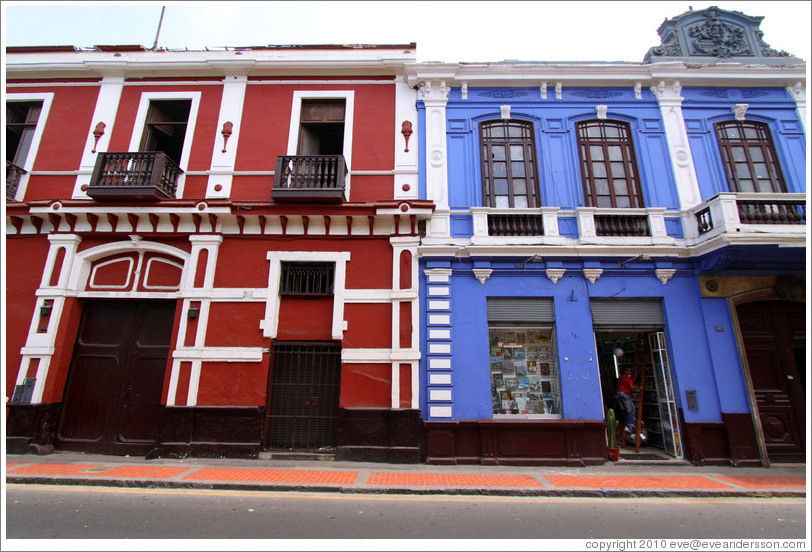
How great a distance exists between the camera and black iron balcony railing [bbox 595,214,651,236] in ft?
28.5


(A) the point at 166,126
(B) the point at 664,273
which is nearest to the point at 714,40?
(B) the point at 664,273

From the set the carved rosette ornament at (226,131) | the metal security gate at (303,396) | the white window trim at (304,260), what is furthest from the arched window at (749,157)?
the carved rosette ornament at (226,131)

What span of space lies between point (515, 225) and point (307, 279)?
16.0 ft

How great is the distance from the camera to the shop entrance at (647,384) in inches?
315

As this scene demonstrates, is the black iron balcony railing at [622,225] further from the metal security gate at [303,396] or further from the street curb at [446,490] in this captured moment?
the metal security gate at [303,396]

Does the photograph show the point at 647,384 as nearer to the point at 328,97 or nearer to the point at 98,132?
the point at 328,97

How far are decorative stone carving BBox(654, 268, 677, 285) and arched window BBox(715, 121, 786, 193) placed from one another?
2.90 m

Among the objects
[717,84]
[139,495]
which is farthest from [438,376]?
[717,84]

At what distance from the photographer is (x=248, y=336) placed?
8.12 meters

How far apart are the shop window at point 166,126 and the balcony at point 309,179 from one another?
3460 millimetres

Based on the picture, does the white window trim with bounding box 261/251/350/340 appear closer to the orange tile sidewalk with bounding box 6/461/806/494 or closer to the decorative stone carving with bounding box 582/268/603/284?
the orange tile sidewalk with bounding box 6/461/806/494

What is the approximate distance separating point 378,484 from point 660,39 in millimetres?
13286

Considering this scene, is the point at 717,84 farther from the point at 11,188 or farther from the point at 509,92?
the point at 11,188

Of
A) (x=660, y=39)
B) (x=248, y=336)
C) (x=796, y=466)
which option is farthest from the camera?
(x=660, y=39)
